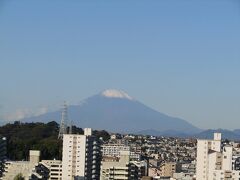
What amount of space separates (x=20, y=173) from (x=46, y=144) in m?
6.64

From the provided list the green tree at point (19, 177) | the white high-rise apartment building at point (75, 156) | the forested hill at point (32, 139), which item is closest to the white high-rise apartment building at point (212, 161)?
the white high-rise apartment building at point (75, 156)

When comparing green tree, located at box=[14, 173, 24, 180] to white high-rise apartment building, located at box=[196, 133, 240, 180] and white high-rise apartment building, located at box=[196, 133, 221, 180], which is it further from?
white high-rise apartment building, located at box=[196, 133, 221, 180]

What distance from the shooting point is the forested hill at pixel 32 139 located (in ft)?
67.5

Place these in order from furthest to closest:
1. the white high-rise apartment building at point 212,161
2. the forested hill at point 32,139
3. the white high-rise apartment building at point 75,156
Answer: the forested hill at point 32,139 → the white high-rise apartment building at point 212,161 → the white high-rise apartment building at point 75,156

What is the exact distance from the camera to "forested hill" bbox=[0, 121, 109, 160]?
810 inches

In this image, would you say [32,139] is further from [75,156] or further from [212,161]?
[212,161]

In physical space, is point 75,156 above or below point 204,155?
below

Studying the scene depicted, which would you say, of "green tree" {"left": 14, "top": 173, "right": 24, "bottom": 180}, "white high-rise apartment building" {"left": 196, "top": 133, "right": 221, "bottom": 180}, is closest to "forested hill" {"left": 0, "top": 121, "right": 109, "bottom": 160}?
"white high-rise apartment building" {"left": 196, "top": 133, "right": 221, "bottom": 180}

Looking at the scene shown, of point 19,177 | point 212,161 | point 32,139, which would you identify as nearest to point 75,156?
point 19,177

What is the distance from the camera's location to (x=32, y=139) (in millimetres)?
23828

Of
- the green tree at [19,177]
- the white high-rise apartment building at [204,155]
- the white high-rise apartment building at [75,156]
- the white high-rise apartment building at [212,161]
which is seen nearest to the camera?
the green tree at [19,177]

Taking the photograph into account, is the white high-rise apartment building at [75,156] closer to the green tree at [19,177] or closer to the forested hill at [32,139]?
the green tree at [19,177]

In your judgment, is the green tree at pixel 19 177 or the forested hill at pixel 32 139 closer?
the green tree at pixel 19 177

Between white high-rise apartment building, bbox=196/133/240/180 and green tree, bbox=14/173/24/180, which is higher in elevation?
white high-rise apartment building, bbox=196/133/240/180
